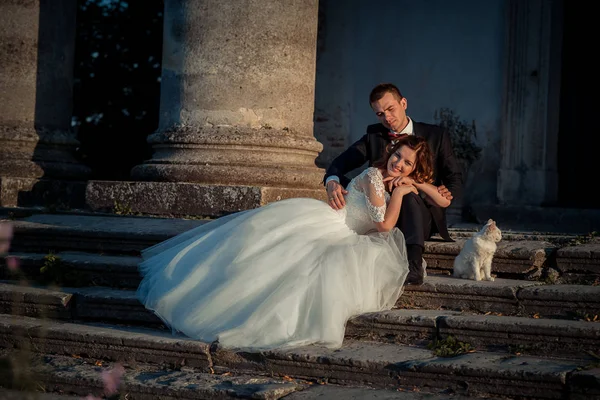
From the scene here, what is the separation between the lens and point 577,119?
31.7 feet

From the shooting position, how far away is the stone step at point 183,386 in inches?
158

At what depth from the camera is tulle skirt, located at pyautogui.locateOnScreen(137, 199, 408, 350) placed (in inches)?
178

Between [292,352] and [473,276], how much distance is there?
1339mm

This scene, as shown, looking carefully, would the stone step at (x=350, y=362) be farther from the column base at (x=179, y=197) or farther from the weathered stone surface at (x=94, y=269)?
the column base at (x=179, y=197)

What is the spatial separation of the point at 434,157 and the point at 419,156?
1.58ft

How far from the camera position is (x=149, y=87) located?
13.1 m

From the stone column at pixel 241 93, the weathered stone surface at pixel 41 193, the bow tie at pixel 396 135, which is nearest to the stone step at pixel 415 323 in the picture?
the bow tie at pixel 396 135

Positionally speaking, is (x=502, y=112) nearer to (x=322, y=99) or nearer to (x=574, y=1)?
(x=574, y=1)

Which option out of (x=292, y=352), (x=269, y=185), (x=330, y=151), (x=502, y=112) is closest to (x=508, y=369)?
(x=292, y=352)

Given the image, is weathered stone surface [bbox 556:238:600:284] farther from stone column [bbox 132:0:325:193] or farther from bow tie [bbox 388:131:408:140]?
stone column [bbox 132:0:325:193]

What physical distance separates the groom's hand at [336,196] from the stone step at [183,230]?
679 millimetres

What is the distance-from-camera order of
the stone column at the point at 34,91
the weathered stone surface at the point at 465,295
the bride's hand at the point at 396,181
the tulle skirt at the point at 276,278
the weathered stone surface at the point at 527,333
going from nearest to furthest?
1. the weathered stone surface at the point at 527,333
2. the tulle skirt at the point at 276,278
3. the weathered stone surface at the point at 465,295
4. the bride's hand at the point at 396,181
5. the stone column at the point at 34,91

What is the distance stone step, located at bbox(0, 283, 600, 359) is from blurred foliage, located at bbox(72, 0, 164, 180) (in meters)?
7.88

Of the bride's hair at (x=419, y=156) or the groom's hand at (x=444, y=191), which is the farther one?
the groom's hand at (x=444, y=191)
